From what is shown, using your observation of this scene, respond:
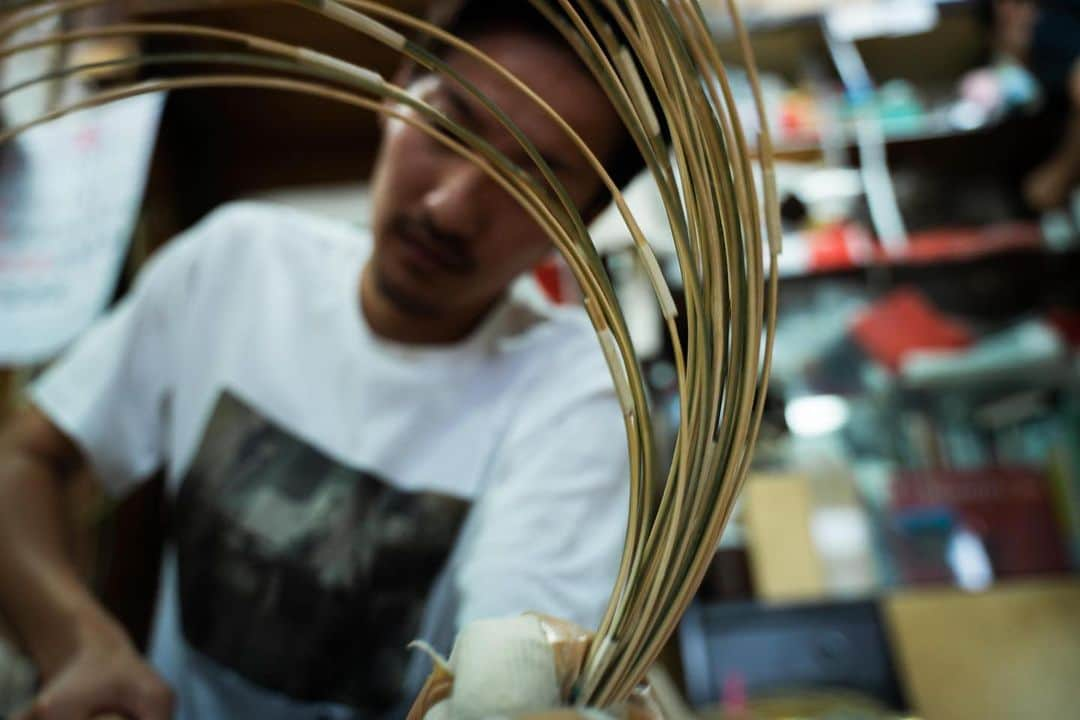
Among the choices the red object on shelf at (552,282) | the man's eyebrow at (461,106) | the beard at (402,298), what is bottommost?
the beard at (402,298)

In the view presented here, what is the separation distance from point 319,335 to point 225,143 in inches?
35.8

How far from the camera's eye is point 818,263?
69.5 inches

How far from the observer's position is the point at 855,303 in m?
1.79

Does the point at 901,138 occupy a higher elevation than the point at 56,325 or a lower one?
higher

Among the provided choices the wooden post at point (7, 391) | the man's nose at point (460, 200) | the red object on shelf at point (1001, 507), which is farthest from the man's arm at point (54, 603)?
the red object on shelf at point (1001, 507)

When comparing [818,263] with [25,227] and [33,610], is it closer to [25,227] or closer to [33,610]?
[25,227]

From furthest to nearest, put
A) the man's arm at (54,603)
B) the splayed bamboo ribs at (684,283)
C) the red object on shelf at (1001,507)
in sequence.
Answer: the red object on shelf at (1001,507), the man's arm at (54,603), the splayed bamboo ribs at (684,283)

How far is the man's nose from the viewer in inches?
22.2

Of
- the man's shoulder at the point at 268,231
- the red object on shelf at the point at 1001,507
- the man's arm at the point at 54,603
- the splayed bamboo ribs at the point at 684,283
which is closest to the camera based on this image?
the splayed bamboo ribs at the point at 684,283

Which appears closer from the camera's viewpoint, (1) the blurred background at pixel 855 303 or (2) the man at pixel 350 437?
(2) the man at pixel 350 437

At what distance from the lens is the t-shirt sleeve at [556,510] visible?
55 centimetres

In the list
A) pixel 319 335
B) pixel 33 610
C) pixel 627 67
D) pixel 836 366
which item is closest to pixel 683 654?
pixel 836 366

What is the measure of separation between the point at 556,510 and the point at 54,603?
0.35 metres

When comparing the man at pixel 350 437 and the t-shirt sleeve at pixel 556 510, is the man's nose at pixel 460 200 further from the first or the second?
the t-shirt sleeve at pixel 556 510
